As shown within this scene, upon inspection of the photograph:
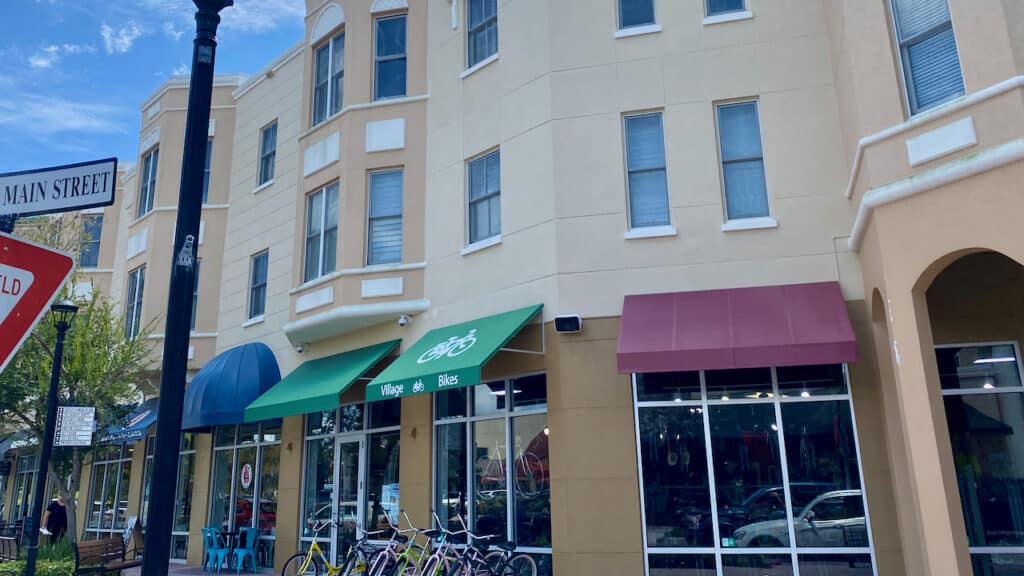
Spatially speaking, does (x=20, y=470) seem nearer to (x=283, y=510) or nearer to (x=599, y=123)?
(x=283, y=510)

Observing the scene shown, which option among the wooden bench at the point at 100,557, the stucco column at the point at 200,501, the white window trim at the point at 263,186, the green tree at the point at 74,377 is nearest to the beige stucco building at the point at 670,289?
the green tree at the point at 74,377

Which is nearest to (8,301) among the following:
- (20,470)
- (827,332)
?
(827,332)

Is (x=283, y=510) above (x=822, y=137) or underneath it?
underneath

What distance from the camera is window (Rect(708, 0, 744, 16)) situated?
1263cm

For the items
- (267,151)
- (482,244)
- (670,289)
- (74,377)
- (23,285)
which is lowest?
(23,285)

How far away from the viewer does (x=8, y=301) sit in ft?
12.0

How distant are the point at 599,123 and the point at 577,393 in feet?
14.6

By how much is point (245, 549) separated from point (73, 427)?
21.8ft

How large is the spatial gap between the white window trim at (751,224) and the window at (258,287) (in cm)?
1214

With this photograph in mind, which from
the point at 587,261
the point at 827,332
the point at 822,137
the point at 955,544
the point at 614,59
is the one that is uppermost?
the point at 614,59

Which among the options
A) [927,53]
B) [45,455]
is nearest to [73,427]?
[45,455]

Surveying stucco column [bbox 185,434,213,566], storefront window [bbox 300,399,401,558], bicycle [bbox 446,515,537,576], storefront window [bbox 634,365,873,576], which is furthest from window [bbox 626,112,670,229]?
stucco column [bbox 185,434,213,566]

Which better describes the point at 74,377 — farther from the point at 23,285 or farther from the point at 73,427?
the point at 23,285

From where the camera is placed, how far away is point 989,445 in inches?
416
